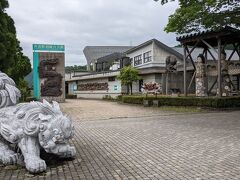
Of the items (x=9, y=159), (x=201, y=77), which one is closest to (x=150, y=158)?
(x=9, y=159)

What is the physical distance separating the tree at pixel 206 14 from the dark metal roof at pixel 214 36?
4.50 meters

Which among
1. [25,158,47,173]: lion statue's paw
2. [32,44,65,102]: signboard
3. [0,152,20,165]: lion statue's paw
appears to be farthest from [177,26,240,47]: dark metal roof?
[25,158,47,173]: lion statue's paw

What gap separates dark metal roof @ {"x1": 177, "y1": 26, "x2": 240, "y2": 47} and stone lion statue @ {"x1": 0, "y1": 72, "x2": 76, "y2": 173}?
16298 millimetres

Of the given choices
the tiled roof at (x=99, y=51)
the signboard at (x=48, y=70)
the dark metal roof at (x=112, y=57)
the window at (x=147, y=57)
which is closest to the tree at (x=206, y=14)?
the signboard at (x=48, y=70)

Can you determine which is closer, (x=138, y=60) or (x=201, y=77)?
(x=201, y=77)

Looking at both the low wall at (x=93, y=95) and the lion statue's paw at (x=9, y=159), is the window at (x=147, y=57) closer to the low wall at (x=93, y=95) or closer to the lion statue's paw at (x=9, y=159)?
the low wall at (x=93, y=95)

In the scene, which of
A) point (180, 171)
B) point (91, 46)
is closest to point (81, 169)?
point (180, 171)

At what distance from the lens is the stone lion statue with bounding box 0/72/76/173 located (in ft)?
20.6

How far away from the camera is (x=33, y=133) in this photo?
6.30 meters

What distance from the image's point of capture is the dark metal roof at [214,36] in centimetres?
2203

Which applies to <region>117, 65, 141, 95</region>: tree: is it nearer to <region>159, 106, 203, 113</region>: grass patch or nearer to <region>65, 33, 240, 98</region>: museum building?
<region>65, 33, 240, 98</region>: museum building

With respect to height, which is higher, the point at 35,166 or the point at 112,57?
the point at 112,57

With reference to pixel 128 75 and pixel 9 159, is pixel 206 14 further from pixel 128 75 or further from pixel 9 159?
pixel 128 75

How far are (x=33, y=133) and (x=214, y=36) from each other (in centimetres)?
1887
